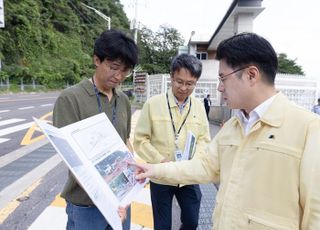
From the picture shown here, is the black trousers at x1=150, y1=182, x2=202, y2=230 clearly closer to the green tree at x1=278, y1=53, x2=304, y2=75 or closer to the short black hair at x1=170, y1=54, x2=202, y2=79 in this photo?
the short black hair at x1=170, y1=54, x2=202, y2=79

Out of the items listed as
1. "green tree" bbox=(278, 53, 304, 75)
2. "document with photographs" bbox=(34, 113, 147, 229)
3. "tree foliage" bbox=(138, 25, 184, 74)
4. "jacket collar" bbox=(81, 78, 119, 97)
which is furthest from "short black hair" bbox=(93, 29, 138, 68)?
"green tree" bbox=(278, 53, 304, 75)

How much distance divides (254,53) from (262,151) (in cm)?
40

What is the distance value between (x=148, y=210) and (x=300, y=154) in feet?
8.91

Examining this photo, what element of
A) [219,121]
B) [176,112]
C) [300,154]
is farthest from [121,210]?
[219,121]

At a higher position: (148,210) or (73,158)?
(73,158)

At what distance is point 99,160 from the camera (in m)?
1.47

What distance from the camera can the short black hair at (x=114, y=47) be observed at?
1699 millimetres

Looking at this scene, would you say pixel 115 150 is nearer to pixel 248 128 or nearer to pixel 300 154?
pixel 248 128

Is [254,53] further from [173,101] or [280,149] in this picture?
[173,101]

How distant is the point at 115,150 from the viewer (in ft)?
5.29

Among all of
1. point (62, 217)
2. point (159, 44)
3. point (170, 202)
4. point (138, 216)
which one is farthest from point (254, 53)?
point (159, 44)

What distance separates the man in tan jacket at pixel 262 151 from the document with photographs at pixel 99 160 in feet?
1.62

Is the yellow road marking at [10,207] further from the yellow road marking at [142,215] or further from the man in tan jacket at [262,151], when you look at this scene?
the man in tan jacket at [262,151]

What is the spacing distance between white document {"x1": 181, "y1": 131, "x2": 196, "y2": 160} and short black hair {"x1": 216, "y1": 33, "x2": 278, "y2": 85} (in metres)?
1.03
